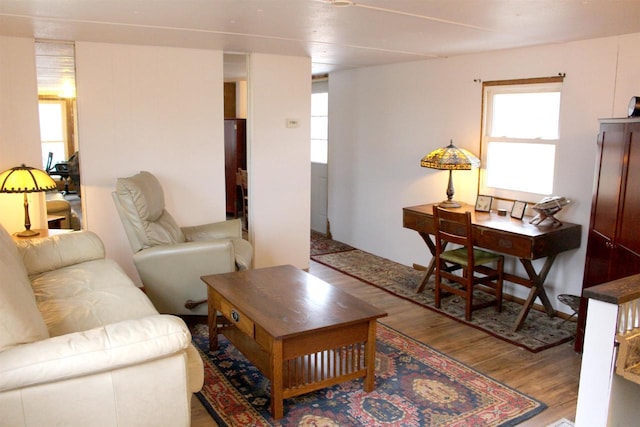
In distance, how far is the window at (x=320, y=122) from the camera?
6688 mm

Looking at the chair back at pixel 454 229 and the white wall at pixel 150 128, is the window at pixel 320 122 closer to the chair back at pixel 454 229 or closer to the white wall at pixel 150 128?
the white wall at pixel 150 128

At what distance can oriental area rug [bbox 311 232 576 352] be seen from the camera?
3740mm

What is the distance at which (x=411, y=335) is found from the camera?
3752 millimetres

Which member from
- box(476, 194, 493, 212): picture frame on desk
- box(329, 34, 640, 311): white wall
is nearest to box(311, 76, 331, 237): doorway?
box(329, 34, 640, 311): white wall

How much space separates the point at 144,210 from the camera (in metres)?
3.78

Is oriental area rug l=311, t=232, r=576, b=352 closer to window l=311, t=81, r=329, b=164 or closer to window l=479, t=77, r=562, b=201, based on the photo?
window l=479, t=77, r=562, b=201

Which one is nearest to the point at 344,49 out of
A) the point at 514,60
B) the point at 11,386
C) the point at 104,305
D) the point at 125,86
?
the point at 514,60

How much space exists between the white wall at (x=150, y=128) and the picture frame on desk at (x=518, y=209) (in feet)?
8.07

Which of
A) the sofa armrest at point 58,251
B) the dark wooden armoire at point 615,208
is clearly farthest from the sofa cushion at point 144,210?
the dark wooden armoire at point 615,208

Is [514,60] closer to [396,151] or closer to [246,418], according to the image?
[396,151]

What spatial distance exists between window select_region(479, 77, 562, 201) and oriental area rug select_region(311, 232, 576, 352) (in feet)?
3.08

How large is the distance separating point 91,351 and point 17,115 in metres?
2.67

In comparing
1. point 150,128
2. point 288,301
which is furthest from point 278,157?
point 288,301

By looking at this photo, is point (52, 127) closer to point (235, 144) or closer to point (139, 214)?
point (139, 214)
